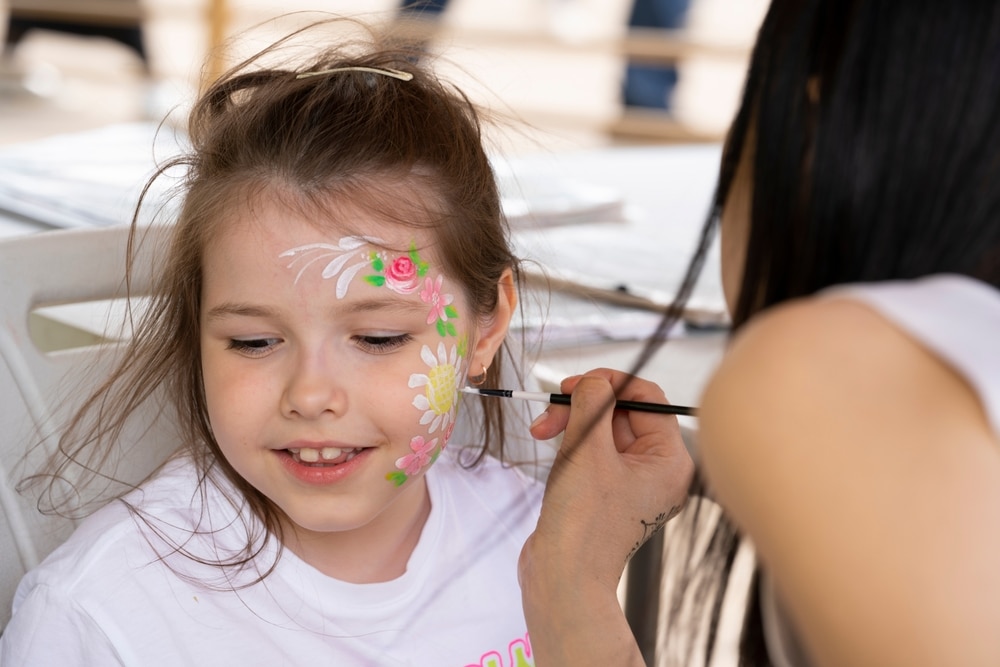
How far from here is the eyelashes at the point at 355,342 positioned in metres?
0.91

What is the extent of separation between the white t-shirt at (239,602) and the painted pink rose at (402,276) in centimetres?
24

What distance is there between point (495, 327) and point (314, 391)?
0.83ft

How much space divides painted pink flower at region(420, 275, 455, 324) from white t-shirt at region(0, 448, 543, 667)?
0.74 ft

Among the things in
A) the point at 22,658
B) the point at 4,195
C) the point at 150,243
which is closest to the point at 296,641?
the point at 22,658

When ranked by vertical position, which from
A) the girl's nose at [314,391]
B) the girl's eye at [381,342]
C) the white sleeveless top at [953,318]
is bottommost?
the girl's nose at [314,391]

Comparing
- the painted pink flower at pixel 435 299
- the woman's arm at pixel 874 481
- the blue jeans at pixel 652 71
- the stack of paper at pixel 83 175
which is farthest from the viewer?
the blue jeans at pixel 652 71

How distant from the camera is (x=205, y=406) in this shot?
1.05 m

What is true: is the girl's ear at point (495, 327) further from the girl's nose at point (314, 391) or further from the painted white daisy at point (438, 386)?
the girl's nose at point (314, 391)

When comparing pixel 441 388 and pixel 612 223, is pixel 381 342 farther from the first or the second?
pixel 612 223

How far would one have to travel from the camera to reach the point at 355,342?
0.91 metres

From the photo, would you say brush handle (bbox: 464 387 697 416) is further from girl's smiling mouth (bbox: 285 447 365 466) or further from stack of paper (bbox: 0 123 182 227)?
stack of paper (bbox: 0 123 182 227)

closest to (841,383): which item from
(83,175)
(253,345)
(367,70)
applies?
(253,345)

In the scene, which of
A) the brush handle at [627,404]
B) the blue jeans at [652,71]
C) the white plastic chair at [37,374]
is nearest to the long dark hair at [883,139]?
the brush handle at [627,404]

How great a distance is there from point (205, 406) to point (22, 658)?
0.97ft
